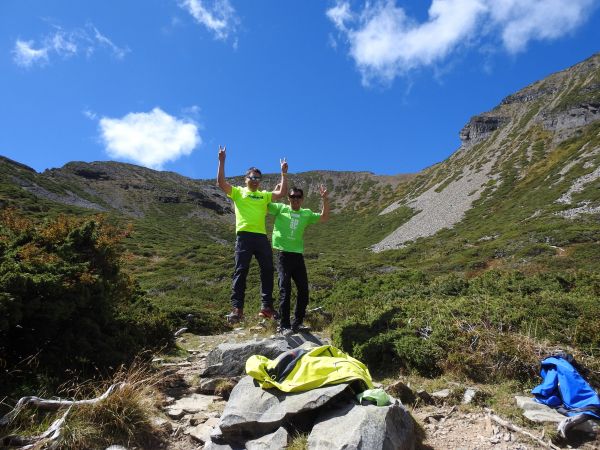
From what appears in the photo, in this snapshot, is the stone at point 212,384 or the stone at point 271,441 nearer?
the stone at point 271,441

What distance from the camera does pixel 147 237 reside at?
51.5 meters

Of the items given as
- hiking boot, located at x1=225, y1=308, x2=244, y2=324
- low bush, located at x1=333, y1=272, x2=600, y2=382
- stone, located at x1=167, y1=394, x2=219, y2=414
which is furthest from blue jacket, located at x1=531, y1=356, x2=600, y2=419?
hiking boot, located at x1=225, y1=308, x2=244, y2=324

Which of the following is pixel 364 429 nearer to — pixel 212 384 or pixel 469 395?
pixel 469 395

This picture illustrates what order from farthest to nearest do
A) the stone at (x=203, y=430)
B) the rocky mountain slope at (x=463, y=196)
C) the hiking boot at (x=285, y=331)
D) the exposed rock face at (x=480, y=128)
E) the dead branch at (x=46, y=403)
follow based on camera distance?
the exposed rock face at (x=480, y=128) → the rocky mountain slope at (x=463, y=196) → the hiking boot at (x=285, y=331) → the stone at (x=203, y=430) → the dead branch at (x=46, y=403)

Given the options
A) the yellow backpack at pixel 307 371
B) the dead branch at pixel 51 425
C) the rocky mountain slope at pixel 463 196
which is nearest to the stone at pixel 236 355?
the yellow backpack at pixel 307 371

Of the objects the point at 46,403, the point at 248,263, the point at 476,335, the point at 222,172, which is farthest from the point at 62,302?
the point at 476,335

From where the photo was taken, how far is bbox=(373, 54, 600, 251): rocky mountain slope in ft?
155

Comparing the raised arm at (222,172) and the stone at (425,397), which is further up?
the raised arm at (222,172)

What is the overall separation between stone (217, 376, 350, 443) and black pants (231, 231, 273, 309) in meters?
2.67

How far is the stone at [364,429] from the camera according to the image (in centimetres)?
358

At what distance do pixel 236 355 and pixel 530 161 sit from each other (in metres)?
72.7

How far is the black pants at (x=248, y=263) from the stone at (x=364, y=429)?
3217 mm

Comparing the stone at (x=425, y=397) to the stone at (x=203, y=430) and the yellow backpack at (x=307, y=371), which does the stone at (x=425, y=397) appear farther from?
the stone at (x=203, y=430)

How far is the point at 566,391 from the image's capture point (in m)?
4.64
